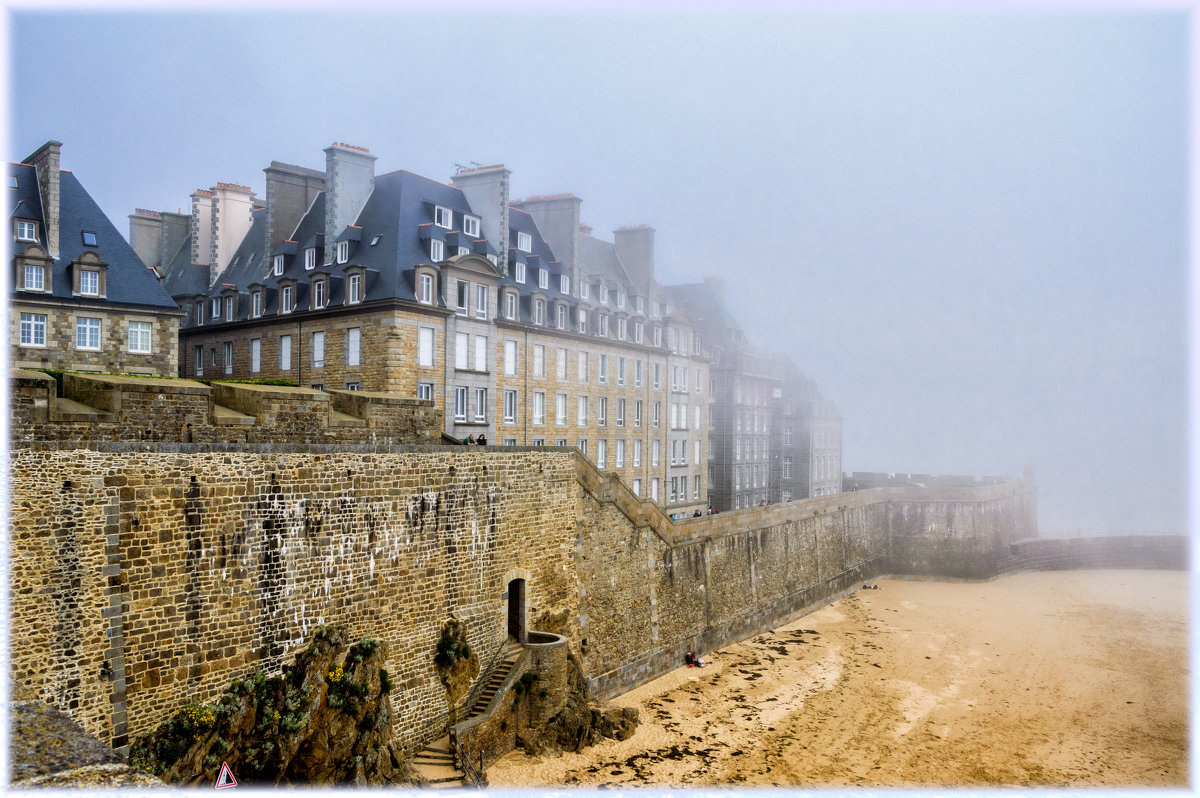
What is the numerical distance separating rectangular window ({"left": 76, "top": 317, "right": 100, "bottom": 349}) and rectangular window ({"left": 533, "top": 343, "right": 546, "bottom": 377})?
544 inches

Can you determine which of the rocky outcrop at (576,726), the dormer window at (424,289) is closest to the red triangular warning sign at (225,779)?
the rocky outcrop at (576,726)

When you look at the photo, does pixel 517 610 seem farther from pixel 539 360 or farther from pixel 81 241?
pixel 81 241

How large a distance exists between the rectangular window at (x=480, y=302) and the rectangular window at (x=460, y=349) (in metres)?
0.94

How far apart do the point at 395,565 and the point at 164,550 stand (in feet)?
15.9

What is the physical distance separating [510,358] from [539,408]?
2.32m

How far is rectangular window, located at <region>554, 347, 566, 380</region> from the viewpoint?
31.5 m

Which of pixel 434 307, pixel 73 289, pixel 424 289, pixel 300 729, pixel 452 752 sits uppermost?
pixel 424 289

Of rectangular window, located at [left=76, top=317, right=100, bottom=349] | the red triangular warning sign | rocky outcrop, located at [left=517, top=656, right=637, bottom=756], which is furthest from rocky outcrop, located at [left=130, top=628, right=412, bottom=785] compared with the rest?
rectangular window, located at [left=76, top=317, right=100, bottom=349]

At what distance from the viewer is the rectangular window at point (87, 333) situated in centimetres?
2153

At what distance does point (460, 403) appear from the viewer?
89.4 feet

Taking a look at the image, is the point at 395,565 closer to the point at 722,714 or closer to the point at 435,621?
the point at 435,621

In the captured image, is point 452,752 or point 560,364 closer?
point 452,752

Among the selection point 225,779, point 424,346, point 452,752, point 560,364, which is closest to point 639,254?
point 560,364

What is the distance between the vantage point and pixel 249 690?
531 inches
